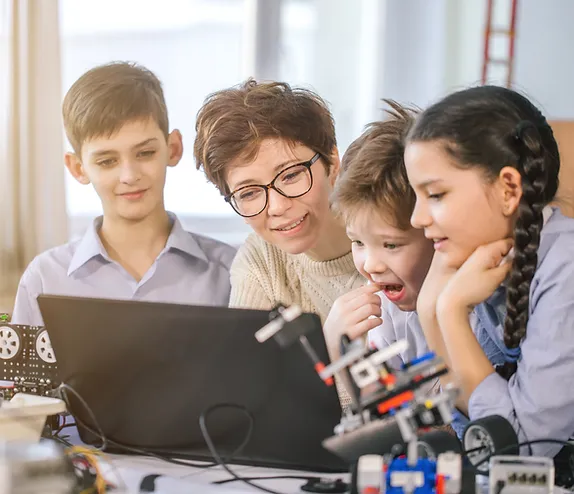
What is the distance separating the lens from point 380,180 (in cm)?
137

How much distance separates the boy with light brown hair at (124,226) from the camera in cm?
182

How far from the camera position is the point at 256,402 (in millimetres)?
1049

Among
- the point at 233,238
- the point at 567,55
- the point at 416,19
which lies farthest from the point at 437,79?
the point at 233,238

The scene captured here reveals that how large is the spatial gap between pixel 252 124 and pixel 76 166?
22.3 inches

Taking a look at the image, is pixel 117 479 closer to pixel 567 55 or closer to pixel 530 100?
pixel 530 100

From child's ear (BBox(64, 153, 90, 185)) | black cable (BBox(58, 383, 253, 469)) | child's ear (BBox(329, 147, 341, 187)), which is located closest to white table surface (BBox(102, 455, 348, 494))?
black cable (BBox(58, 383, 253, 469))

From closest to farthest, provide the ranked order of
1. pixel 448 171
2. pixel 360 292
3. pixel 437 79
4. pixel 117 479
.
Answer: pixel 117 479
pixel 448 171
pixel 360 292
pixel 437 79

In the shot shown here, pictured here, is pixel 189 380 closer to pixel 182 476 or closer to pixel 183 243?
pixel 182 476

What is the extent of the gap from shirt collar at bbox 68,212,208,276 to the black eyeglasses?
32cm

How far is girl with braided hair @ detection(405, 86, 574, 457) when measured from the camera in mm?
1133

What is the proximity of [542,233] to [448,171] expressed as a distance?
6.5 inches

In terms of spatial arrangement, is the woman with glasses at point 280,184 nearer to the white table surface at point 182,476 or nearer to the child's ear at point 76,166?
the child's ear at point 76,166

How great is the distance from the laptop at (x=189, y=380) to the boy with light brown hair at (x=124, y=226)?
0.71 m

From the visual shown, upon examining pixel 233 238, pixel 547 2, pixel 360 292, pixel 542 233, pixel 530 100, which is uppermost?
pixel 547 2
